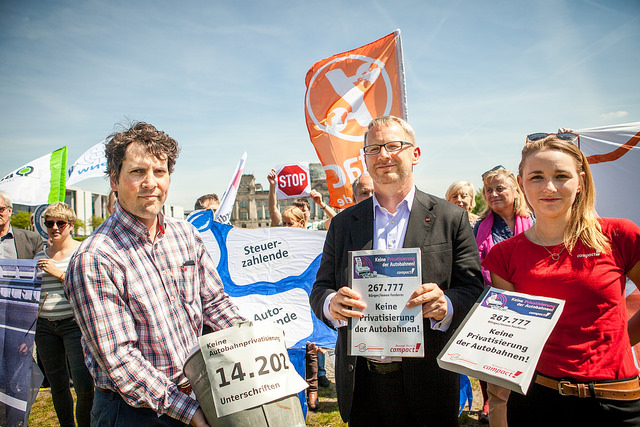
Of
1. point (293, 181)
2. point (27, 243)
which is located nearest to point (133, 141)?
point (27, 243)

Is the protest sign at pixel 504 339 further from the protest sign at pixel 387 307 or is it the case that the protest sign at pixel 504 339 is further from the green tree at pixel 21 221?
the green tree at pixel 21 221

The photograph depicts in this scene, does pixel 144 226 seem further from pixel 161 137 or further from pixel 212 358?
pixel 212 358

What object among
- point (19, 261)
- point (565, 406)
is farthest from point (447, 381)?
point (19, 261)

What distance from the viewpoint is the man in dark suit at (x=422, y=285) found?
2240mm

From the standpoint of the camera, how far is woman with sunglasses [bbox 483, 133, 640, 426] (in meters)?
1.96

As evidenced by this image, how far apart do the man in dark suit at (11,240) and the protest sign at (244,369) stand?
14.3 ft

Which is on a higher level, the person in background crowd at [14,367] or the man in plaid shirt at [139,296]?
the man in plaid shirt at [139,296]

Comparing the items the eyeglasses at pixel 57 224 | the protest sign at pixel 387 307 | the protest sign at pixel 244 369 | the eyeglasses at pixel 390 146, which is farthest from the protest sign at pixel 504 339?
the eyeglasses at pixel 57 224

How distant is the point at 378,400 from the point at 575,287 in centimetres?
126

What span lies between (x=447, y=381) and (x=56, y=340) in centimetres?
415

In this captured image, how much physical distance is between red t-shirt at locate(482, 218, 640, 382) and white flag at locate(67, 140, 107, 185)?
25.7 feet

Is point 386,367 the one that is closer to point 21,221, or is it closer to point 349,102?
point 349,102

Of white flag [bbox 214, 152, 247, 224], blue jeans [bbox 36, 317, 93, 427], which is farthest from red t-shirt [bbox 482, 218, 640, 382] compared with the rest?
white flag [bbox 214, 152, 247, 224]

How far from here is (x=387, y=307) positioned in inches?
81.3
